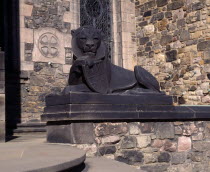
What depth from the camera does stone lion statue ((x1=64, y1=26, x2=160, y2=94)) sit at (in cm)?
531

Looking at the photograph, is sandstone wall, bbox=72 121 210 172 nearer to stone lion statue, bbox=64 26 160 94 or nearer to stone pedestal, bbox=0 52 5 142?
stone lion statue, bbox=64 26 160 94

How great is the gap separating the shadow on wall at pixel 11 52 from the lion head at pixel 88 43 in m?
4.77

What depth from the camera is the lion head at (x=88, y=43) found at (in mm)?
5477

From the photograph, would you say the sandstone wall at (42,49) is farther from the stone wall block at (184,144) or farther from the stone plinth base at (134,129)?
the stone wall block at (184,144)

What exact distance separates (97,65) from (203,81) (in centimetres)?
620

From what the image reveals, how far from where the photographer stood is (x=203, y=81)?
35.9 feet

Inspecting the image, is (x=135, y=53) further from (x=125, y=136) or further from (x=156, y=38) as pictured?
(x=125, y=136)

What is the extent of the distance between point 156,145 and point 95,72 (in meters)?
1.36

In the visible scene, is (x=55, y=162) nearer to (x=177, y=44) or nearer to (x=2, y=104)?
(x=2, y=104)

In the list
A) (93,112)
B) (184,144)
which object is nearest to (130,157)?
(93,112)

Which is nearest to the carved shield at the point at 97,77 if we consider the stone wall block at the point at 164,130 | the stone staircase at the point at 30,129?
the stone wall block at the point at 164,130

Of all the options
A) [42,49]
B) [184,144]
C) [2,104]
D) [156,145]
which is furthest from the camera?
[42,49]

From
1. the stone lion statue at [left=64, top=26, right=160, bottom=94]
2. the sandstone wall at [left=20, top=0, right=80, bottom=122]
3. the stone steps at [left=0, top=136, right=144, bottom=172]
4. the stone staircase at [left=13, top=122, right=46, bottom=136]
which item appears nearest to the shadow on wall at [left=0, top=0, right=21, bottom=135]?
the sandstone wall at [left=20, top=0, right=80, bottom=122]

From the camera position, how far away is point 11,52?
10.4 m
